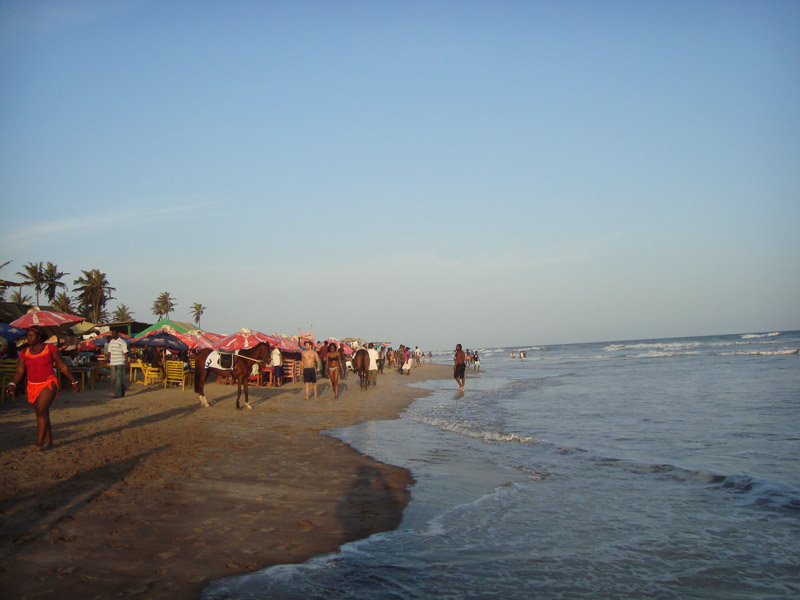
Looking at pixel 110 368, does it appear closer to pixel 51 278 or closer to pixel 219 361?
pixel 219 361

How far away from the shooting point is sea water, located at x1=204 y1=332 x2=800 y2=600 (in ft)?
12.6

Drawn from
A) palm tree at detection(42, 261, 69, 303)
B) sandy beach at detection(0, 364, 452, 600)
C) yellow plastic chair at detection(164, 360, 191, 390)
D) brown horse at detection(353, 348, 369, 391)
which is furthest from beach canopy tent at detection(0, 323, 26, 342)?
palm tree at detection(42, 261, 69, 303)

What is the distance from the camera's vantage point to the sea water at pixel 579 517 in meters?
3.83

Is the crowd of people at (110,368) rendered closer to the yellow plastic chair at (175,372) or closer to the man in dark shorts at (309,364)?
the man in dark shorts at (309,364)

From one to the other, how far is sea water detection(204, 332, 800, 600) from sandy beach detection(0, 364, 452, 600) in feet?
1.22

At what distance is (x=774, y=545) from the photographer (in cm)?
472

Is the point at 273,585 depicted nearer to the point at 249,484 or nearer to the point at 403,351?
the point at 249,484

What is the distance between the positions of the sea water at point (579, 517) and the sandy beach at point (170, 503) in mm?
373

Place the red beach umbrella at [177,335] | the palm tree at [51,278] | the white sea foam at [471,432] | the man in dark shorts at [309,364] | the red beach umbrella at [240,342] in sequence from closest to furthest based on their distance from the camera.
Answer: the white sea foam at [471,432] < the red beach umbrella at [240,342] < the man in dark shorts at [309,364] < the red beach umbrella at [177,335] < the palm tree at [51,278]

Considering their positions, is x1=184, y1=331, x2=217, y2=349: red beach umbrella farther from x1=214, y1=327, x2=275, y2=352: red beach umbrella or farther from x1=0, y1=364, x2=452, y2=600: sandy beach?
x1=0, y1=364, x2=452, y2=600: sandy beach

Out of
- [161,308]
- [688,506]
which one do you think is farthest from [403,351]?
[161,308]

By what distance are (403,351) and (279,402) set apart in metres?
22.8

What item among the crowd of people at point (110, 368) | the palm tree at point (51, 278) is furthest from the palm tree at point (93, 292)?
the crowd of people at point (110, 368)

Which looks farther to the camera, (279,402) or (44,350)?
(279,402)
